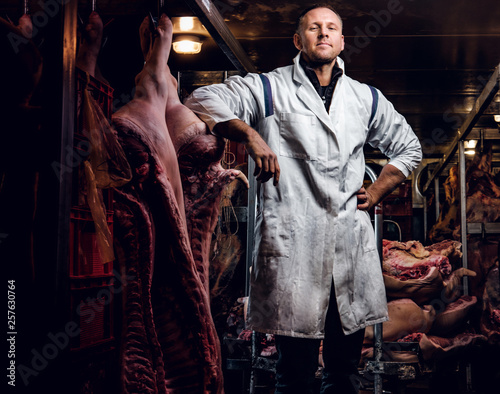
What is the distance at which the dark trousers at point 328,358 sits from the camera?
3.06 meters

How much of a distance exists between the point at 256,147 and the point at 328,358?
3.99 feet

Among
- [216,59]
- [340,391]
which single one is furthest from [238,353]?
[216,59]

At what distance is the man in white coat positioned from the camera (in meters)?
3.09

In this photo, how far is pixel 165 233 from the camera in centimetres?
271

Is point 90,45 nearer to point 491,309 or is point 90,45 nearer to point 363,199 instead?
point 363,199

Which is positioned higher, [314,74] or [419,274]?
[314,74]

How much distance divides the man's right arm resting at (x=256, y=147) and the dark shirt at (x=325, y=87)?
60 cm

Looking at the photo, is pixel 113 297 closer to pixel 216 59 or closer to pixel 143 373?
pixel 143 373

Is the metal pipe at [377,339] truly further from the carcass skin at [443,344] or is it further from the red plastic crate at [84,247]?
the red plastic crate at [84,247]

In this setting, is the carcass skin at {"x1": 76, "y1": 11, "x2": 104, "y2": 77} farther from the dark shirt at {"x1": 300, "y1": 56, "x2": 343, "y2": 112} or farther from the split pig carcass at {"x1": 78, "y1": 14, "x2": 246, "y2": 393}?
the dark shirt at {"x1": 300, "y1": 56, "x2": 343, "y2": 112}

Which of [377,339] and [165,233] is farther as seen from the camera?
[377,339]

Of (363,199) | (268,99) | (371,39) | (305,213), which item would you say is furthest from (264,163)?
(371,39)

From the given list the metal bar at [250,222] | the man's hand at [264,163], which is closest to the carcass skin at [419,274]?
the metal bar at [250,222]

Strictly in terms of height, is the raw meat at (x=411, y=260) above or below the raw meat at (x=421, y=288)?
above
